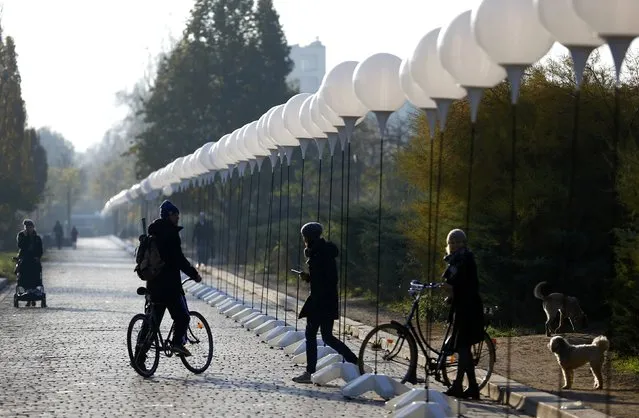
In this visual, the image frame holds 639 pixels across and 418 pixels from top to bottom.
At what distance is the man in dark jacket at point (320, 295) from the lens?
16438 mm

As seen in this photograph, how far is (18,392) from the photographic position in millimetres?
15008

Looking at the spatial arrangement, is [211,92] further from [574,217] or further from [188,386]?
[188,386]

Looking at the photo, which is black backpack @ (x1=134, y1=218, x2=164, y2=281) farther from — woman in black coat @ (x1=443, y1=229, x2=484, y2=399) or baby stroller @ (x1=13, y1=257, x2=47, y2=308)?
baby stroller @ (x1=13, y1=257, x2=47, y2=308)

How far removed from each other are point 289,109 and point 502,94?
4.53m

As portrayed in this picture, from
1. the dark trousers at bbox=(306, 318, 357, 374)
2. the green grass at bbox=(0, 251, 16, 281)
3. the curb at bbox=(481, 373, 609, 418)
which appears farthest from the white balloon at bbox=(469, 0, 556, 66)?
the green grass at bbox=(0, 251, 16, 281)

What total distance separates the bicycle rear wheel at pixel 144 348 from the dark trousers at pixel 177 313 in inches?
6.6

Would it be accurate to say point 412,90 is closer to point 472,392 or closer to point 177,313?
point 472,392

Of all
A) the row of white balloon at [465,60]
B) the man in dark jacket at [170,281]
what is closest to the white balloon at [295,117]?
the row of white balloon at [465,60]

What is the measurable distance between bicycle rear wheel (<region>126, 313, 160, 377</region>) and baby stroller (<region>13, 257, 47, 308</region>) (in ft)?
43.9

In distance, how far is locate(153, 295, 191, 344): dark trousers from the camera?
55.3 feet

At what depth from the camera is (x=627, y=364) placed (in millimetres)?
17312

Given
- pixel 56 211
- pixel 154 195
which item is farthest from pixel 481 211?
pixel 56 211

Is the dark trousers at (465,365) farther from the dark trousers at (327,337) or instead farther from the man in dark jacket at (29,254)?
the man in dark jacket at (29,254)

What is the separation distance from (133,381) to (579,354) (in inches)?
185
